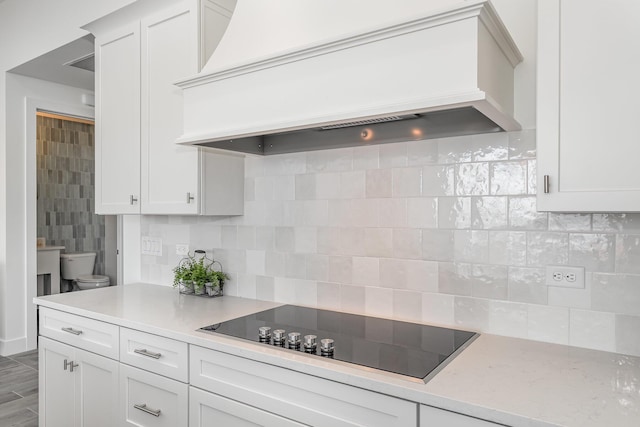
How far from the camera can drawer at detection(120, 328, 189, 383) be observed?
178 cm

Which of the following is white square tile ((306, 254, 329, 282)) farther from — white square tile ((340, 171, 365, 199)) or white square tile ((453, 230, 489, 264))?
white square tile ((453, 230, 489, 264))

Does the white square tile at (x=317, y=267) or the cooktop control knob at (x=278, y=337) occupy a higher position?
→ the white square tile at (x=317, y=267)

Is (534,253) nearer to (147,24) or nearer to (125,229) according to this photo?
(147,24)

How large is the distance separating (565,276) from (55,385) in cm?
248

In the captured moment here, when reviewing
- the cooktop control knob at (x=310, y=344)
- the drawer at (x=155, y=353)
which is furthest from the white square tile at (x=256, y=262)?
the cooktop control knob at (x=310, y=344)

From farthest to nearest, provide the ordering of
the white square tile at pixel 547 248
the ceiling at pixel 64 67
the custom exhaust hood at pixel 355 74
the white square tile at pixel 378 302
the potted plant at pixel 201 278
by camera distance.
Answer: the ceiling at pixel 64 67, the potted plant at pixel 201 278, the white square tile at pixel 378 302, the white square tile at pixel 547 248, the custom exhaust hood at pixel 355 74

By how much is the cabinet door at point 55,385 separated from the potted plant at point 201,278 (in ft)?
2.07

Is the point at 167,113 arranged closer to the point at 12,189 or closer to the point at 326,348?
the point at 326,348

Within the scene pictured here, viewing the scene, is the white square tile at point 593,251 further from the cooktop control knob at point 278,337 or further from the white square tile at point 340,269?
the cooktop control knob at point 278,337

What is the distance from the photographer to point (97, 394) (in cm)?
215

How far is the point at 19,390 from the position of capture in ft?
10.8

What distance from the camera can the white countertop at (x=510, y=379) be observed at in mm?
1095

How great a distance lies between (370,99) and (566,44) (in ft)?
1.95

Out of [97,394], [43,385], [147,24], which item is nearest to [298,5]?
[147,24]
